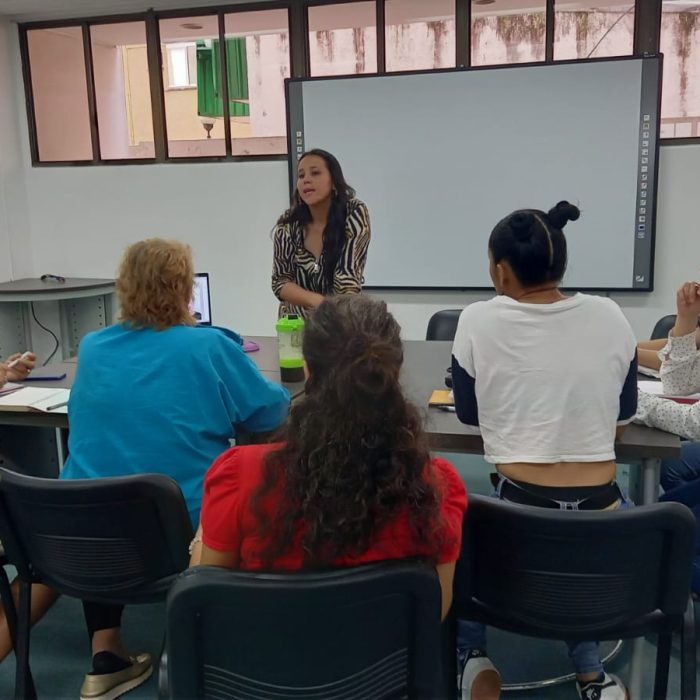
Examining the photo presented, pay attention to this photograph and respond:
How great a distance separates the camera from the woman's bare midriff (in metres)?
1.43

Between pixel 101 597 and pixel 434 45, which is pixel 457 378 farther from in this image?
pixel 434 45

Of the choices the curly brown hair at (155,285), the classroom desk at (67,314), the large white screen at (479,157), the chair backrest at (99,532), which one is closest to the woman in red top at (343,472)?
the chair backrest at (99,532)

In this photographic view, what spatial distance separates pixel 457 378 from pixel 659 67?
3103 millimetres

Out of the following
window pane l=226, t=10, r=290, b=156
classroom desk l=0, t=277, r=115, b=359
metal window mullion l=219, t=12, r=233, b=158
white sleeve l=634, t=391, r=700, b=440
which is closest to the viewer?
white sleeve l=634, t=391, r=700, b=440

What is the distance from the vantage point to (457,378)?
1.52 metres

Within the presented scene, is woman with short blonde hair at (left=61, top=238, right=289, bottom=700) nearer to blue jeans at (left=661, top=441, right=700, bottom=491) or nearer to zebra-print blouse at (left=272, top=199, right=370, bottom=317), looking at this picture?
zebra-print blouse at (left=272, top=199, right=370, bottom=317)

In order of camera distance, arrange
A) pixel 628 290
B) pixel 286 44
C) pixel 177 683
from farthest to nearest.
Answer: pixel 286 44 → pixel 628 290 → pixel 177 683

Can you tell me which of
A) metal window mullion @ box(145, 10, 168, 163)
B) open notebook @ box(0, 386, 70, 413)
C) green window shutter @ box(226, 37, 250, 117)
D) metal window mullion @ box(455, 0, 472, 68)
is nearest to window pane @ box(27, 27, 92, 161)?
metal window mullion @ box(145, 10, 168, 163)

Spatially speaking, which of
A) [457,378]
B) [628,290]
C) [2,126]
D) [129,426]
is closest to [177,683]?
[129,426]

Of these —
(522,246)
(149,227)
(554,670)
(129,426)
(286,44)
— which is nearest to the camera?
(522,246)

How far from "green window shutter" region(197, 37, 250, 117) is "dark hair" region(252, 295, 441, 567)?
398 centimetres

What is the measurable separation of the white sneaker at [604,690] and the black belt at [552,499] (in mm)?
470

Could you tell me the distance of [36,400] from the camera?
198 cm

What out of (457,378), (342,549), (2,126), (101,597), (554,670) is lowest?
(554,670)
